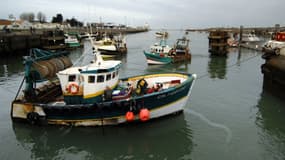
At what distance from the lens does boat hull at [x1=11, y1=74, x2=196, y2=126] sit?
11.6m

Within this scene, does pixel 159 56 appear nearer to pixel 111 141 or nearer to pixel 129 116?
pixel 129 116

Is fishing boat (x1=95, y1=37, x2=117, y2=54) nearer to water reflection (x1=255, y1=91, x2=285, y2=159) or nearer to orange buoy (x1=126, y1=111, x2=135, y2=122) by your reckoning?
water reflection (x1=255, y1=91, x2=285, y2=159)

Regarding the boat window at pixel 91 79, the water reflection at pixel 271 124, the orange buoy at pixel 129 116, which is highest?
the boat window at pixel 91 79

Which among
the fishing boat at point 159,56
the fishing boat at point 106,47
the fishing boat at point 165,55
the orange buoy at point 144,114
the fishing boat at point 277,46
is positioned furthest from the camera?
the fishing boat at point 106,47

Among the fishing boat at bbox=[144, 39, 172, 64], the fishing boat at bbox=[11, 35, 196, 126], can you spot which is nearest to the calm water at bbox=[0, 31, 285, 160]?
Result: the fishing boat at bbox=[11, 35, 196, 126]

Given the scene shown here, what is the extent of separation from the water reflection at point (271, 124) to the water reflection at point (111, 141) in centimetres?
361

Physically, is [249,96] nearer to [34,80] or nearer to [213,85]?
[213,85]

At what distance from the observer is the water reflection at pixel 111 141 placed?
10202 mm

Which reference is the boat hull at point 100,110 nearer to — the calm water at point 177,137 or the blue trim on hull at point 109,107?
the blue trim on hull at point 109,107

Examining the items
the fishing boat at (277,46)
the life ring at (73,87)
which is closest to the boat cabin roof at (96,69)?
the life ring at (73,87)

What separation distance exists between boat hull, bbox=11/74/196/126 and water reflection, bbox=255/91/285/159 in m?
4.59

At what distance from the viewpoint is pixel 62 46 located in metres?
46.6

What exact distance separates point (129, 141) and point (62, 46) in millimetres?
39760

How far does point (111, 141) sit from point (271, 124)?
886 centimetres
